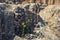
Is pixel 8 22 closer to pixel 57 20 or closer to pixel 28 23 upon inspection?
pixel 28 23

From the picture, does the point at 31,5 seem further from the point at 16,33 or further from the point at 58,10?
the point at 16,33

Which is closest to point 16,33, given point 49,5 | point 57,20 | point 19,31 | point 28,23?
point 19,31

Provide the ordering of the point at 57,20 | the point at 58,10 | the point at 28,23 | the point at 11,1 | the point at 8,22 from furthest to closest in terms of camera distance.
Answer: the point at 11,1 < the point at 58,10 < the point at 57,20 < the point at 28,23 < the point at 8,22

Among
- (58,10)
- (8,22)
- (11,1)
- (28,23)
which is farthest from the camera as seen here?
(11,1)

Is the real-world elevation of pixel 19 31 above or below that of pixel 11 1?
below

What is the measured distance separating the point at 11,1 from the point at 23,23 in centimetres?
806

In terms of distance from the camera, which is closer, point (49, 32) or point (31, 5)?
point (49, 32)

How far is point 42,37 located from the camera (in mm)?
22297

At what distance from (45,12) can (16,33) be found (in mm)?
8509

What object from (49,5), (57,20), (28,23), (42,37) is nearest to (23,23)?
(28,23)

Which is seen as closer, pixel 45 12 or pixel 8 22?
pixel 8 22

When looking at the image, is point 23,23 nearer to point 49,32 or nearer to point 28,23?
point 28,23

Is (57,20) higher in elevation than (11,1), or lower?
lower

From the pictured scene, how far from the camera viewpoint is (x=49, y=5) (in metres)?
31.2
